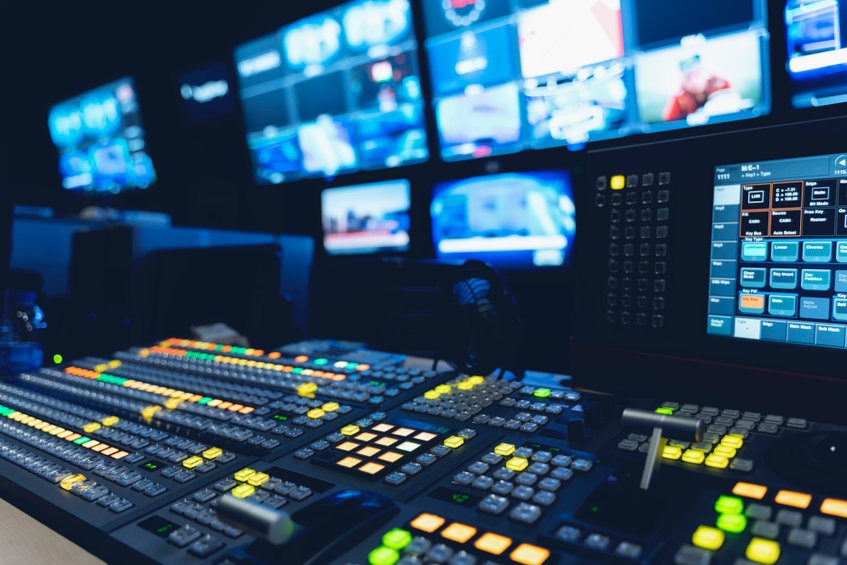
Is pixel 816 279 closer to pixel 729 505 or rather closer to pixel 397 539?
pixel 729 505

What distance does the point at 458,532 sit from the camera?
454 mm

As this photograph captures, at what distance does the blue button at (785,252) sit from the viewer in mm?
702

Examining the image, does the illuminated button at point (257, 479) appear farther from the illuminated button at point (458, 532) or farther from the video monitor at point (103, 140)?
the video monitor at point (103, 140)

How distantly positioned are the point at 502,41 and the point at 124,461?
5.62 ft

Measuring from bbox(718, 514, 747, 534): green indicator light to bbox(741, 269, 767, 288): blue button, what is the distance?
39 centimetres

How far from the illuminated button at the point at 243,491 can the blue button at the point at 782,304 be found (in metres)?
0.68

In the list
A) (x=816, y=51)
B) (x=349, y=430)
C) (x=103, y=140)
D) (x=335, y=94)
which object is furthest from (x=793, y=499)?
(x=103, y=140)

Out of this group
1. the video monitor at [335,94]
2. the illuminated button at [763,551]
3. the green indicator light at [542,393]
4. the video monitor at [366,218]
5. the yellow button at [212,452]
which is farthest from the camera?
the video monitor at [335,94]

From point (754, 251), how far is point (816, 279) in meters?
0.08

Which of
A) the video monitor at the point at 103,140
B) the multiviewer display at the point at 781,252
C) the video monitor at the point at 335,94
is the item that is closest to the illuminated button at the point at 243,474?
the multiviewer display at the point at 781,252

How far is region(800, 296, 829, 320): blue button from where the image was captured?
2.22ft

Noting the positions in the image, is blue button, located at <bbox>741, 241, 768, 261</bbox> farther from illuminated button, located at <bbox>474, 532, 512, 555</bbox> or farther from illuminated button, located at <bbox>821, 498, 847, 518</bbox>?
illuminated button, located at <bbox>474, 532, 512, 555</bbox>

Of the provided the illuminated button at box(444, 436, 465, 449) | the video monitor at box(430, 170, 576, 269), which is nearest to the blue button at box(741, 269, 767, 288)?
the illuminated button at box(444, 436, 465, 449)

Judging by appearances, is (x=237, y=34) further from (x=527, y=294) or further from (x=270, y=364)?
(x=270, y=364)
